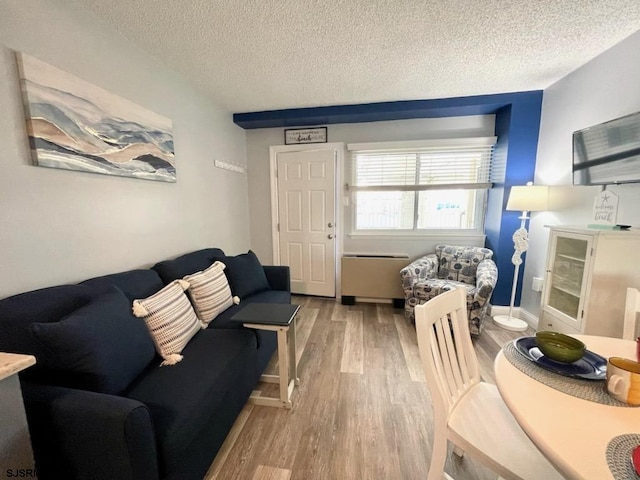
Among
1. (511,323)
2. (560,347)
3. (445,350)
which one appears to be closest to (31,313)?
(445,350)

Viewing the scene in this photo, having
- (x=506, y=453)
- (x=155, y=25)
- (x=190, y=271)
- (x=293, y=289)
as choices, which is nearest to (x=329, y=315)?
(x=293, y=289)

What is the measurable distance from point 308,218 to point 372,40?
2209 mm

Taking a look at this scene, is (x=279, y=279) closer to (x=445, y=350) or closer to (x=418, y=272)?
(x=418, y=272)

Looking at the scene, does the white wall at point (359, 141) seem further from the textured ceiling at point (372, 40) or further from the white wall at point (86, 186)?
the white wall at point (86, 186)

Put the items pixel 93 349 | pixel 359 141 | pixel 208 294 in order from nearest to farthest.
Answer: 1. pixel 93 349
2. pixel 208 294
3. pixel 359 141

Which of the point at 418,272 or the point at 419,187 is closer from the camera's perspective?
the point at 418,272

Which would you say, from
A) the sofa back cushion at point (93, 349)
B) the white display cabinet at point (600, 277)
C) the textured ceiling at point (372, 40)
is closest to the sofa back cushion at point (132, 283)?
the sofa back cushion at point (93, 349)

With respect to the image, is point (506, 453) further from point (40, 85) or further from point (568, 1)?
point (40, 85)

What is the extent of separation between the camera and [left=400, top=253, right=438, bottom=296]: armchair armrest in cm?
286

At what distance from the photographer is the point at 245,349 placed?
1.61 meters

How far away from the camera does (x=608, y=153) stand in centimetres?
191

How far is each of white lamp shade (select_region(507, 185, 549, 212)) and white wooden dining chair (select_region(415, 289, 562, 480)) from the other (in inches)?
Answer: 75.4

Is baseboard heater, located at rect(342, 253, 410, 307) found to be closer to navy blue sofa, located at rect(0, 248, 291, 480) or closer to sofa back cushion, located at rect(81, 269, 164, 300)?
navy blue sofa, located at rect(0, 248, 291, 480)

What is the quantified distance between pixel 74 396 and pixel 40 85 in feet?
4.95
